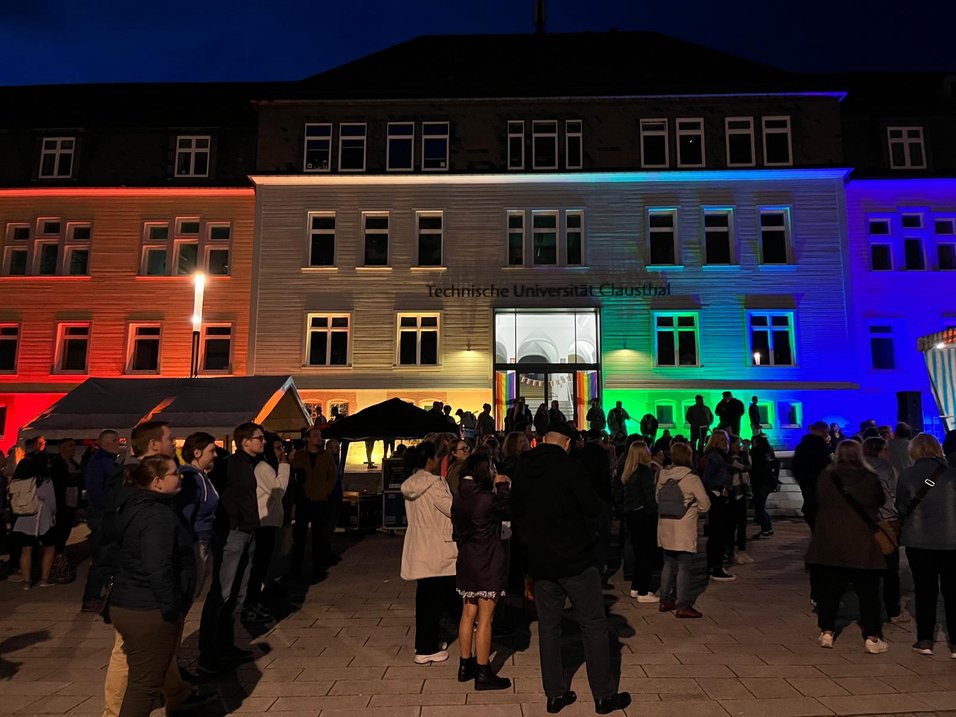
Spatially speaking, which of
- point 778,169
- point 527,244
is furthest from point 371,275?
point 778,169

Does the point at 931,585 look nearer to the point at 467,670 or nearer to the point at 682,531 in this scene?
the point at 682,531

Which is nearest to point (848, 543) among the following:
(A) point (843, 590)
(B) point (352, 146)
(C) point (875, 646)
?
(A) point (843, 590)

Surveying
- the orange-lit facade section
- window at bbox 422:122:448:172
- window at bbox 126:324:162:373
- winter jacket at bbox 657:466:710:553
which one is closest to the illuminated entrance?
window at bbox 422:122:448:172

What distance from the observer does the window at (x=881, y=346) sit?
25.4m

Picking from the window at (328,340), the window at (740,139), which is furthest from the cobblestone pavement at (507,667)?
the window at (740,139)

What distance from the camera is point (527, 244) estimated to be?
25391 millimetres

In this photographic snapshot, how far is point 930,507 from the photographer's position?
21.7 feet

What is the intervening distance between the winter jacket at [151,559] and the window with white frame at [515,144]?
22.8 m

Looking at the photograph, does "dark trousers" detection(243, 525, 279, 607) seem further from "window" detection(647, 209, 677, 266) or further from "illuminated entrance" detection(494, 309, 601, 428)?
"window" detection(647, 209, 677, 266)

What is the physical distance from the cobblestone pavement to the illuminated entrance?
624 inches

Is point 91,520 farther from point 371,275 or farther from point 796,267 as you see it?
point 796,267

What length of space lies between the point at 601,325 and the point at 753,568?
14.4 m

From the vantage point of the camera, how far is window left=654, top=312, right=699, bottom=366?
81.1 feet

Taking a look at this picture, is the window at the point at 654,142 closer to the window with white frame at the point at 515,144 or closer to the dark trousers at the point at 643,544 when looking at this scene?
the window with white frame at the point at 515,144
